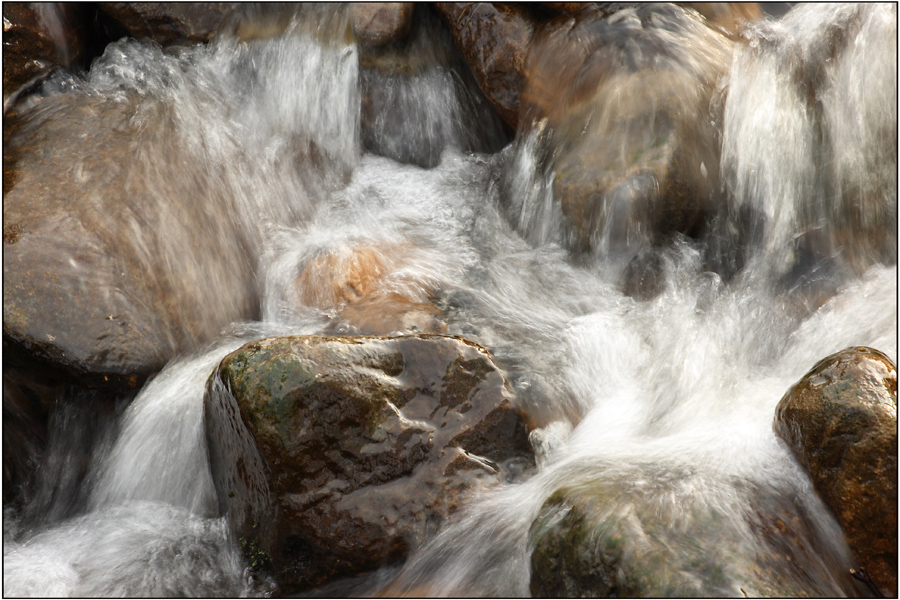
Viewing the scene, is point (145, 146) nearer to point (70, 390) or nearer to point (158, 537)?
point (70, 390)

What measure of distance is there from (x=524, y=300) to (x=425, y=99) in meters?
2.44

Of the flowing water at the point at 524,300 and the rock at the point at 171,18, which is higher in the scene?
the rock at the point at 171,18

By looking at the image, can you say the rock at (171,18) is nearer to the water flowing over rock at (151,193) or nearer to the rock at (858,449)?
the water flowing over rock at (151,193)

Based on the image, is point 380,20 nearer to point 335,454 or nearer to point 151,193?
point 151,193

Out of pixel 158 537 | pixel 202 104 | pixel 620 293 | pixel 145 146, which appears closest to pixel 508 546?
pixel 158 537

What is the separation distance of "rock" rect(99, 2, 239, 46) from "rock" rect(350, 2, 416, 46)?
1126mm

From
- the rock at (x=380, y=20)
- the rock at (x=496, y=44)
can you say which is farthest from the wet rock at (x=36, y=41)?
the rock at (x=496, y=44)

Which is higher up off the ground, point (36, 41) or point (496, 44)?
point (36, 41)

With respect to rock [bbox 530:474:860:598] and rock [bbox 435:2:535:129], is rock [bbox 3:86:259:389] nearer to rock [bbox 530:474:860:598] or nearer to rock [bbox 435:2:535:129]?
rock [bbox 435:2:535:129]

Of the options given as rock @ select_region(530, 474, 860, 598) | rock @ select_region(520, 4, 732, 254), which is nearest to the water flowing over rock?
rock @ select_region(520, 4, 732, 254)

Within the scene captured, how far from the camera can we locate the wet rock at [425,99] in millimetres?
6289

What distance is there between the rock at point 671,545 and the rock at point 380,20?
457 centimetres

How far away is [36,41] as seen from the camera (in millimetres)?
5500

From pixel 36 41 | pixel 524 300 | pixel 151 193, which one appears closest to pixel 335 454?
pixel 524 300
